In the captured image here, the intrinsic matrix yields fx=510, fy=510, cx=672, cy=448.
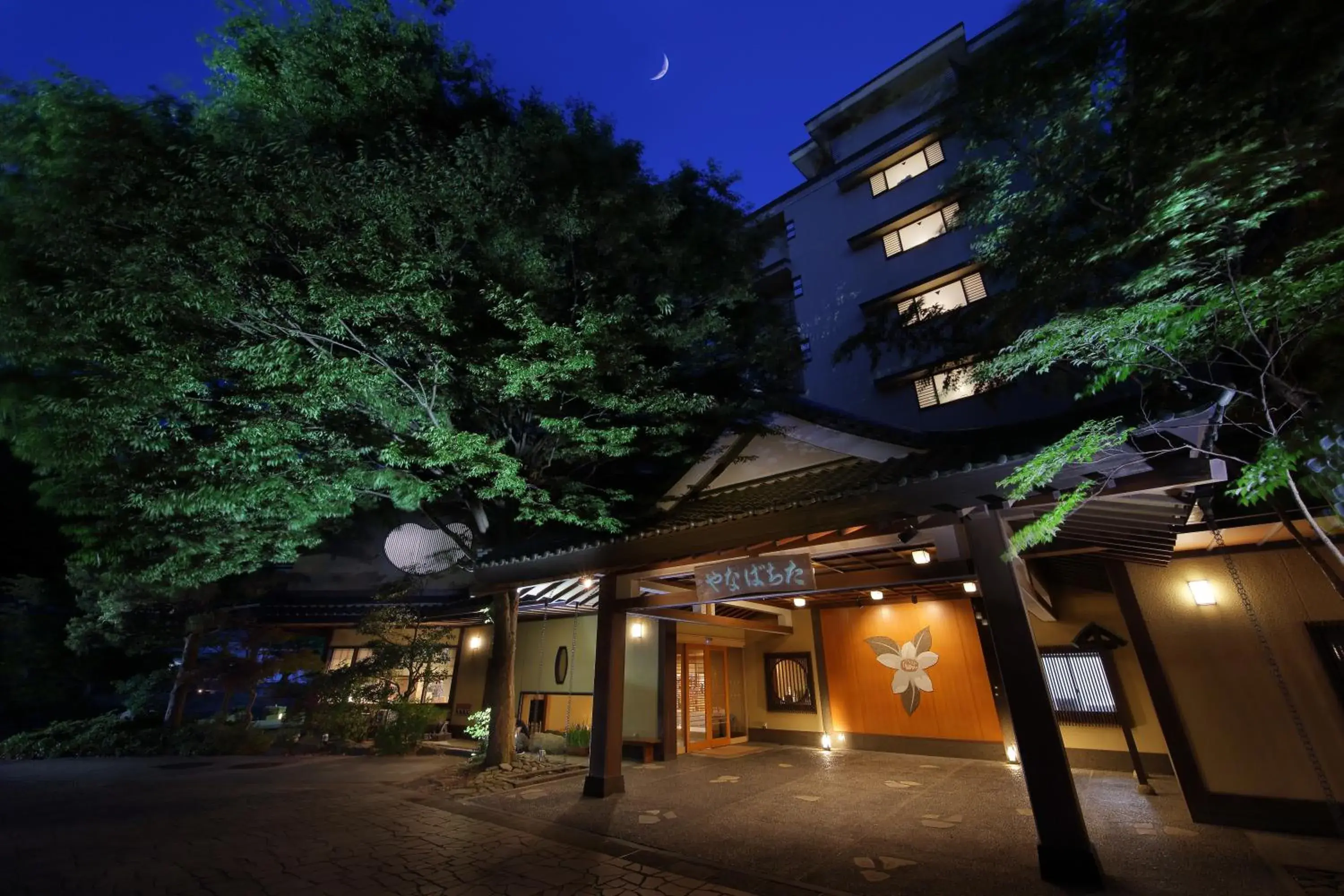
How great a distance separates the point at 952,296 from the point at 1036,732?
471 inches

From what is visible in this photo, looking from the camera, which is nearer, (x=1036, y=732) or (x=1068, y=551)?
(x=1036, y=732)

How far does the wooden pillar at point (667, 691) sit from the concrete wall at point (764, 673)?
276 centimetres

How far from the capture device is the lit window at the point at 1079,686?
373 inches

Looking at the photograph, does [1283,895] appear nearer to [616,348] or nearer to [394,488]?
[616,348]

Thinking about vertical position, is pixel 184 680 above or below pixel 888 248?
below

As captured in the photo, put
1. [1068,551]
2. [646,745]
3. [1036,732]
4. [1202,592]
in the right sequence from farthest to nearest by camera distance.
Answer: [646,745], [1202,592], [1068,551], [1036,732]

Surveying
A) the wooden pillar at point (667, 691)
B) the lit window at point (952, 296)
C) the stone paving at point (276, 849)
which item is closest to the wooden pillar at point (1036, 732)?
the stone paving at point (276, 849)

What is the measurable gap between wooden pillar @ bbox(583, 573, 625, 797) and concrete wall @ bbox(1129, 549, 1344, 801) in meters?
7.67

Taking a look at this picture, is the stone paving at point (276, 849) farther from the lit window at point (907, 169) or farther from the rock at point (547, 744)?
the lit window at point (907, 169)

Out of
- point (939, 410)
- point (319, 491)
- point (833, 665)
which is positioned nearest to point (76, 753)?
point (319, 491)

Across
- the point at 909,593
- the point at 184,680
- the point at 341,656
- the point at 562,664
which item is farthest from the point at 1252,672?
the point at 184,680

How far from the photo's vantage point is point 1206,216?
3.90 meters

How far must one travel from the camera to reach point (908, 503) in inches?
207

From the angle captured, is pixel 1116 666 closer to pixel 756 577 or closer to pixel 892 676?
pixel 892 676
